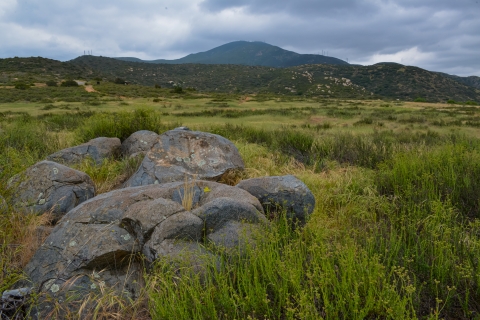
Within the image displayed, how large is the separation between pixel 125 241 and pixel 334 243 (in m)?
2.29

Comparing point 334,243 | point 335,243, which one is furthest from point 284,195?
point 334,243

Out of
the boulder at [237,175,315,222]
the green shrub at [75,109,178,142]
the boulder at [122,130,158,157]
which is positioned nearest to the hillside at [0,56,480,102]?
the green shrub at [75,109,178,142]

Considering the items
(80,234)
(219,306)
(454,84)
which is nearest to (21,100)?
(80,234)

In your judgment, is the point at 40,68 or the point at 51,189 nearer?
the point at 51,189

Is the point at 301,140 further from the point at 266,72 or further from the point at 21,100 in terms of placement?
the point at 266,72

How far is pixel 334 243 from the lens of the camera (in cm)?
358

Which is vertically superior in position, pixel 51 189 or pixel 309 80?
pixel 309 80

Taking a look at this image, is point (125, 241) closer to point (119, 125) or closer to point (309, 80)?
point (119, 125)

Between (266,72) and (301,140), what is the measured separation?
292 feet

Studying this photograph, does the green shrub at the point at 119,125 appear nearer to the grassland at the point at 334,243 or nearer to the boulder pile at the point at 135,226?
the grassland at the point at 334,243

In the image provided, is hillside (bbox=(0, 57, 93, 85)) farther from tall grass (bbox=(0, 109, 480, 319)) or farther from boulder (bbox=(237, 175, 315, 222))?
boulder (bbox=(237, 175, 315, 222))

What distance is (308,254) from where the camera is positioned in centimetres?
362

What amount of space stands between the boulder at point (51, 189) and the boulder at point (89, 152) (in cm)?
202

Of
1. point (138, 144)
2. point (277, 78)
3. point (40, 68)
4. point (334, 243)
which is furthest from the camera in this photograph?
point (277, 78)
